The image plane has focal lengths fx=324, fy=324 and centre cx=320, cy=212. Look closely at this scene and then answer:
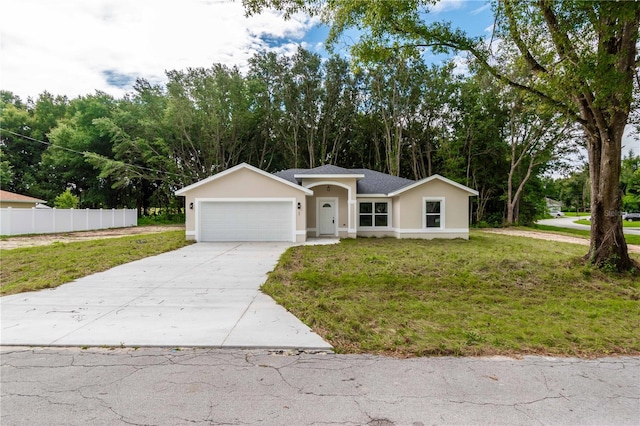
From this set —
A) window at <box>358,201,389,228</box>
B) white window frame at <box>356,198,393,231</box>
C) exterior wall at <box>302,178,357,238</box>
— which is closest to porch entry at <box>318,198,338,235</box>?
exterior wall at <box>302,178,357,238</box>

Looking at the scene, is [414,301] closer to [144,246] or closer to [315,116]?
[144,246]

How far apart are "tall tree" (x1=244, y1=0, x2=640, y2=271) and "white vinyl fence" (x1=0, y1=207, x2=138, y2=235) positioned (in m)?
17.6

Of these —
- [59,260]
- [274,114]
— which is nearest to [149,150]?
[274,114]

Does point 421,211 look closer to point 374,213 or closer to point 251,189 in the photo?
point 374,213

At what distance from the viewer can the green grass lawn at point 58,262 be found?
22.6 feet

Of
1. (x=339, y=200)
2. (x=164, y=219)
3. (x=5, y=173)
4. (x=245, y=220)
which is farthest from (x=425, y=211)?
(x=5, y=173)

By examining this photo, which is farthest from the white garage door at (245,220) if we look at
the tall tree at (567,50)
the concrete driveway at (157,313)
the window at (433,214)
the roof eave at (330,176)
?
the tall tree at (567,50)

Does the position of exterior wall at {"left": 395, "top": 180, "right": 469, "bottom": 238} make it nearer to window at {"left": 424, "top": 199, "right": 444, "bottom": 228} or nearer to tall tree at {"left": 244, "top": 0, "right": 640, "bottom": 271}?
window at {"left": 424, "top": 199, "right": 444, "bottom": 228}

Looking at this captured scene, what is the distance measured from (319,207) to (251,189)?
3.82 meters

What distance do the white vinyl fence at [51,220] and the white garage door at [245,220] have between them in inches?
432

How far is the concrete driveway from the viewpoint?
4.02 m

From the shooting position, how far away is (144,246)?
12484 mm

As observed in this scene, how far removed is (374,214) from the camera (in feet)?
55.0

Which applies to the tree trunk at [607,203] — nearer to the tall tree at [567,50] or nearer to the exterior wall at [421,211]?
the tall tree at [567,50]
